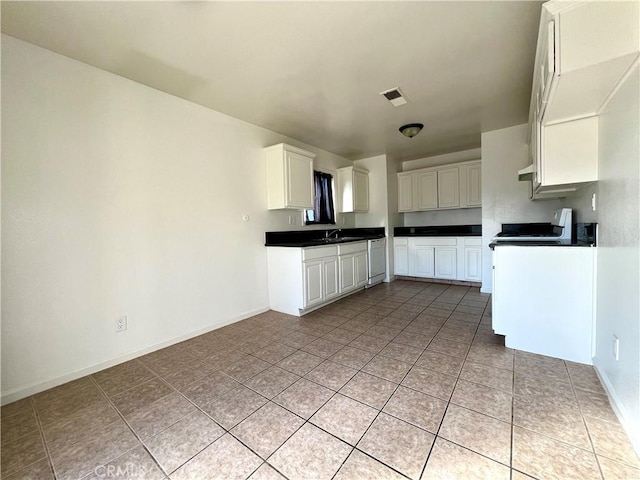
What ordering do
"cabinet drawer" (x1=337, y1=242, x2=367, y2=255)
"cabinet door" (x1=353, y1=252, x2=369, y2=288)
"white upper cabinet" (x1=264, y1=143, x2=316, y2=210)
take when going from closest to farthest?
"white upper cabinet" (x1=264, y1=143, x2=316, y2=210)
"cabinet drawer" (x1=337, y1=242, x2=367, y2=255)
"cabinet door" (x1=353, y1=252, x2=369, y2=288)

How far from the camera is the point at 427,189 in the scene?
516cm

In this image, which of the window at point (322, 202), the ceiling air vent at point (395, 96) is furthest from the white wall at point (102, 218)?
the ceiling air vent at point (395, 96)

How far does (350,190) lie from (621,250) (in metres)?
3.67

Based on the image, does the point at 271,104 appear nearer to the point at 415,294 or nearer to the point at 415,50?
the point at 415,50

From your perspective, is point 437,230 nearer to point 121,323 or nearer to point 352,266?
point 352,266

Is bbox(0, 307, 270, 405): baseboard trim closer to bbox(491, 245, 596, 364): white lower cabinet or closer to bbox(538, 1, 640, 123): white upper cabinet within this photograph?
bbox(491, 245, 596, 364): white lower cabinet

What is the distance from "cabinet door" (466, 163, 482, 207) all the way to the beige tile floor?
9.52ft

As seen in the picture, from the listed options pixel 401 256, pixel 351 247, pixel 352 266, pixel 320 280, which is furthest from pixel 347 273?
pixel 401 256

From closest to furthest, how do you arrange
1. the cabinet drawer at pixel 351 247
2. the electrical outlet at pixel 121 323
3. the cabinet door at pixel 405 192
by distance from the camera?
the electrical outlet at pixel 121 323
the cabinet drawer at pixel 351 247
the cabinet door at pixel 405 192

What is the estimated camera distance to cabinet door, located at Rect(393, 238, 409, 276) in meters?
5.15

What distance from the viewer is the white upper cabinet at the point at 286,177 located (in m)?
3.48

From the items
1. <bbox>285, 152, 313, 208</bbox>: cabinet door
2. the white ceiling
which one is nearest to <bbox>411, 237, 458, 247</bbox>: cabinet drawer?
the white ceiling

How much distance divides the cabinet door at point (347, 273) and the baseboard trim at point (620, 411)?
104 inches

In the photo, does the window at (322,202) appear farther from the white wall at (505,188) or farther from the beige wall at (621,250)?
the beige wall at (621,250)
